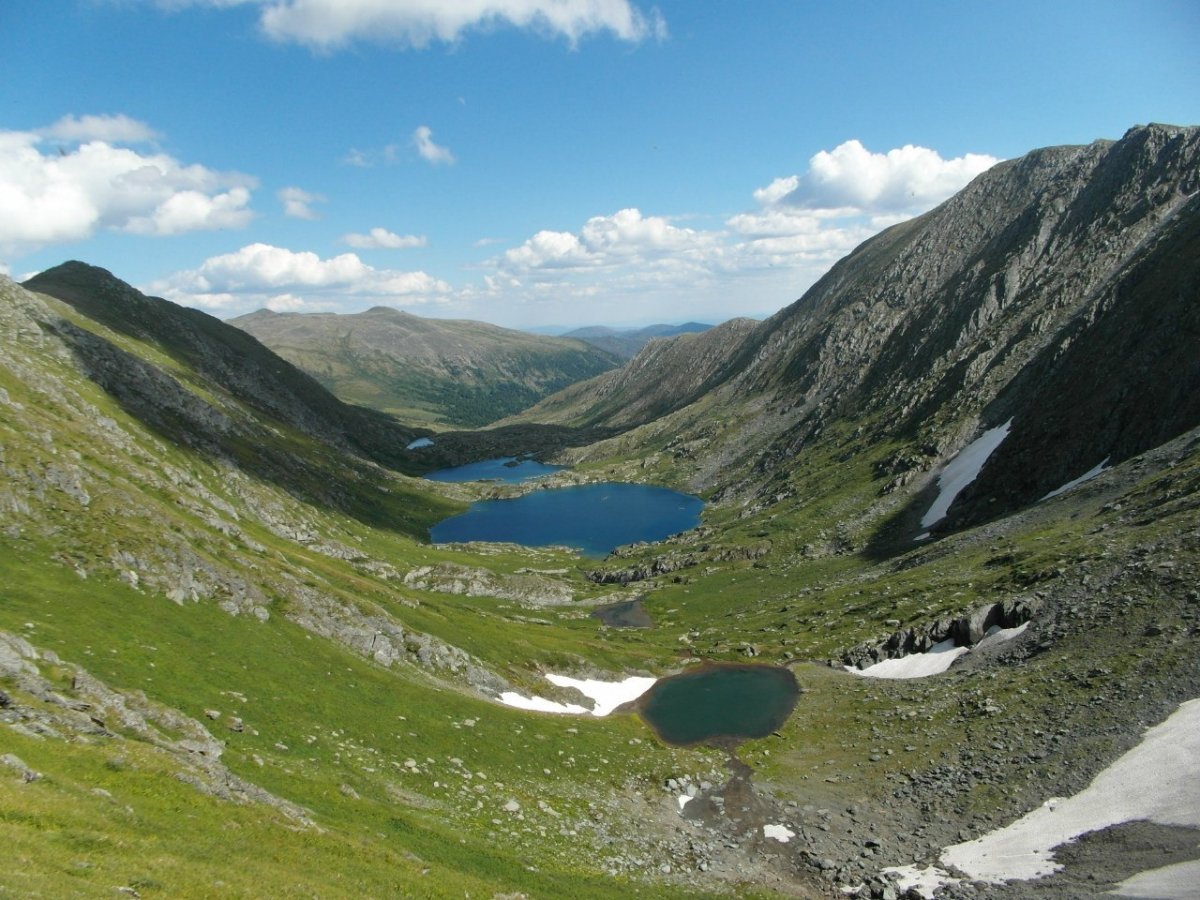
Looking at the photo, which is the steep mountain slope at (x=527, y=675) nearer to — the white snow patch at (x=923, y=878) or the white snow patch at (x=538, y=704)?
the white snow patch at (x=923, y=878)

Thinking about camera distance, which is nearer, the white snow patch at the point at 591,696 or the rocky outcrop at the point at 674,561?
the white snow patch at the point at 591,696

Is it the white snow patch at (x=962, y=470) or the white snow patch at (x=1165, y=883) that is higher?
the white snow patch at (x=962, y=470)

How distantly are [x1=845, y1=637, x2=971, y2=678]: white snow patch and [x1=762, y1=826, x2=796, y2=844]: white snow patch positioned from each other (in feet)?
92.0

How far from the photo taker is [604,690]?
7362cm

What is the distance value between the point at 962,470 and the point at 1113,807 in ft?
351

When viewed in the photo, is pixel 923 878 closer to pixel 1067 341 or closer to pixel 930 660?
pixel 930 660

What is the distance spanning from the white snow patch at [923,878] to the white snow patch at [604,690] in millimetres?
34907

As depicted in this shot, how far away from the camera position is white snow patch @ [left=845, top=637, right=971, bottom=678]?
66137 millimetres

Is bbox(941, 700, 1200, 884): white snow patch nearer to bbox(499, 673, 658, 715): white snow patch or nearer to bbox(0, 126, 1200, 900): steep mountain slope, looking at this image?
bbox(0, 126, 1200, 900): steep mountain slope

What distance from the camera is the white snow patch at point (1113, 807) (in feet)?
112

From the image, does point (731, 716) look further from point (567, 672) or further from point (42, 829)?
point (42, 829)

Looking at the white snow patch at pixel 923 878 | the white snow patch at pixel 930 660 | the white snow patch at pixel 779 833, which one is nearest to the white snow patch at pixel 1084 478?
the white snow patch at pixel 930 660

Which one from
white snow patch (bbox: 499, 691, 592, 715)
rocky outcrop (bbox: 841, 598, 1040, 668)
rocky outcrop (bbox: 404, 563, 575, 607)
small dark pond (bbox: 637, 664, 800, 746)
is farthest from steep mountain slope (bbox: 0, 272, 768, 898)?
rocky outcrop (bbox: 404, 563, 575, 607)

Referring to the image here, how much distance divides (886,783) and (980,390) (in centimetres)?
12861
